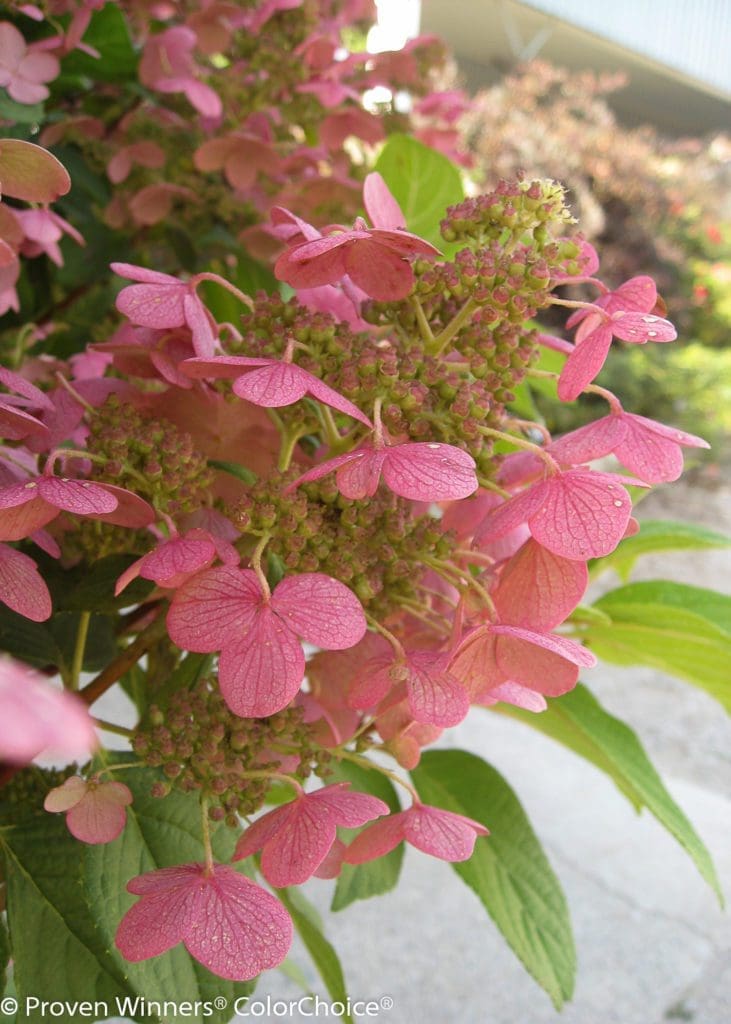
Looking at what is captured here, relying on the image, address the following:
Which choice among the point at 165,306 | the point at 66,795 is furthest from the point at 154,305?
the point at 66,795

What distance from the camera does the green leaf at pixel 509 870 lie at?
315 mm

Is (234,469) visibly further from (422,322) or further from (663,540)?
(663,540)

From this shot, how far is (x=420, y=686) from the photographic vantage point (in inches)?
7.5

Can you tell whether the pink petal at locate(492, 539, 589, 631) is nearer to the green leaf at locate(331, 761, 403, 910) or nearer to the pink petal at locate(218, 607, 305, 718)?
the pink petal at locate(218, 607, 305, 718)

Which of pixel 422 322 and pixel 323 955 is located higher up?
pixel 422 322

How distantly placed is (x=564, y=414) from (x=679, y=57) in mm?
2319

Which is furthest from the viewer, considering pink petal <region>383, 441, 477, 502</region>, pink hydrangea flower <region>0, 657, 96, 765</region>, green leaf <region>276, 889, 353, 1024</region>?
green leaf <region>276, 889, 353, 1024</region>

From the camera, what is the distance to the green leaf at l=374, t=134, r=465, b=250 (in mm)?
360

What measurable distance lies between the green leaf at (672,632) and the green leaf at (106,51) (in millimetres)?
275

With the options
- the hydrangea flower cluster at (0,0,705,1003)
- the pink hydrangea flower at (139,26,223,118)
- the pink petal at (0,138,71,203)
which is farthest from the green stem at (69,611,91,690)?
the pink hydrangea flower at (139,26,223,118)

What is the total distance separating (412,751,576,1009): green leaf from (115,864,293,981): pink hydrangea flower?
5.5 inches

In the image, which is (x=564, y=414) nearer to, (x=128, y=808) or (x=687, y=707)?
(x=687, y=707)

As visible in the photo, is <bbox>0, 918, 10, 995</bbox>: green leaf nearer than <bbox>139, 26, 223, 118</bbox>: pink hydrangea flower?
Yes

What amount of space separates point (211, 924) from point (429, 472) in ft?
0.31
